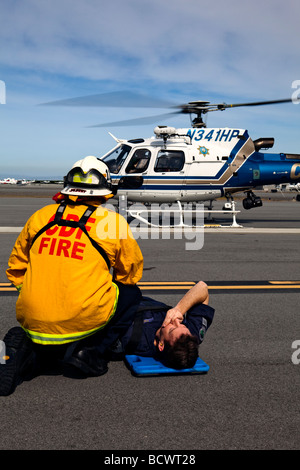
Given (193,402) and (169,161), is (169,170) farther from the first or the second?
(193,402)

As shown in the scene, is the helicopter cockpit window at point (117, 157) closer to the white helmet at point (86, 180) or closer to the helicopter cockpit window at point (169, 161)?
the helicopter cockpit window at point (169, 161)

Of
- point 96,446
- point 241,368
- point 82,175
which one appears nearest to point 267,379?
point 241,368

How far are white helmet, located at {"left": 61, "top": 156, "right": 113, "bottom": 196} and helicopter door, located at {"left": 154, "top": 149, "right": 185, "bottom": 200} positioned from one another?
482 inches

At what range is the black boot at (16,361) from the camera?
131 inches

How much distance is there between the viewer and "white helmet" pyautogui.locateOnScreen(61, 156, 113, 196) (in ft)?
11.7

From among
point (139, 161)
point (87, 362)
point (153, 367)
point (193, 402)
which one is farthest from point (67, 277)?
point (139, 161)

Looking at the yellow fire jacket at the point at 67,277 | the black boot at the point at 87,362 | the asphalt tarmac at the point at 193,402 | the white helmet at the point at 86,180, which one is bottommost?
the asphalt tarmac at the point at 193,402

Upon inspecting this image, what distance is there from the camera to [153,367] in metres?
3.78

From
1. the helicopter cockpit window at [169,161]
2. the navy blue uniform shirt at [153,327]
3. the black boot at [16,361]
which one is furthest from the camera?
the helicopter cockpit window at [169,161]

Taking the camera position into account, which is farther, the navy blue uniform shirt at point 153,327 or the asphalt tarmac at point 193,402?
the navy blue uniform shirt at point 153,327

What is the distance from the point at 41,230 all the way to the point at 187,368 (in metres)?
1.58

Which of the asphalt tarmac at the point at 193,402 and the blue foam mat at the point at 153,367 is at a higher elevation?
the blue foam mat at the point at 153,367

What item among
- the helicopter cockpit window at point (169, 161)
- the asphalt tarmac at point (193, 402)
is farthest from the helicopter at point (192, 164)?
the asphalt tarmac at point (193, 402)

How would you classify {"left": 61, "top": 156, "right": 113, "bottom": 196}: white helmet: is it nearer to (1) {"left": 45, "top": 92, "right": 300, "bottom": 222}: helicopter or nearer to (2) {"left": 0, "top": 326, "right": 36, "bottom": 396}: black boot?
(2) {"left": 0, "top": 326, "right": 36, "bottom": 396}: black boot
